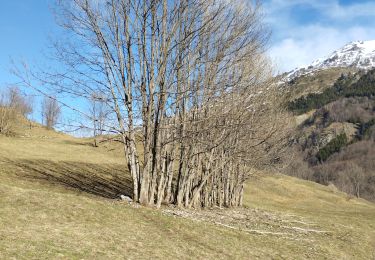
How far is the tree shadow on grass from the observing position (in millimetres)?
22234

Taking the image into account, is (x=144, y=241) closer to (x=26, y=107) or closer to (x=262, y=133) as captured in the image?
(x=262, y=133)

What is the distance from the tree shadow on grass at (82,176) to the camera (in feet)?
72.9

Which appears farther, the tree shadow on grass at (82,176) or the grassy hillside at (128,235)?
the tree shadow on grass at (82,176)

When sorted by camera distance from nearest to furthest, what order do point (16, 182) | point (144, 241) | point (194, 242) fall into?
1. point (144, 241)
2. point (194, 242)
3. point (16, 182)

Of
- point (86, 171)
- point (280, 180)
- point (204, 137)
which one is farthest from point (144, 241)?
point (280, 180)

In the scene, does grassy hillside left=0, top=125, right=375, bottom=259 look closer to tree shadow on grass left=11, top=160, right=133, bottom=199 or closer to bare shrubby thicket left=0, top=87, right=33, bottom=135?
tree shadow on grass left=11, top=160, right=133, bottom=199

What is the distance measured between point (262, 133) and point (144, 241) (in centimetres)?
1404

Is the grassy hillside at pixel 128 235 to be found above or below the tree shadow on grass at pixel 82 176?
below

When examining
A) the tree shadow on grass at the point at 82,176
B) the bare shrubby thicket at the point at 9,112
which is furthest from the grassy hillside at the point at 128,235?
the bare shrubby thicket at the point at 9,112

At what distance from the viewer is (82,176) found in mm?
A: 26828

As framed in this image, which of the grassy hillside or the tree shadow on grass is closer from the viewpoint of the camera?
the grassy hillside

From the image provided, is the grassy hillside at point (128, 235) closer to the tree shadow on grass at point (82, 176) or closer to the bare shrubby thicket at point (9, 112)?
the tree shadow on grass at point (82, 176)

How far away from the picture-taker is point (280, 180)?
58438mm

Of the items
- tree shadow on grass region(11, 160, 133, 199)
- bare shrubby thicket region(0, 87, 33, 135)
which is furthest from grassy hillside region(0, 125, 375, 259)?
bare shrubby thicket region(0, 87, 33, 135)
